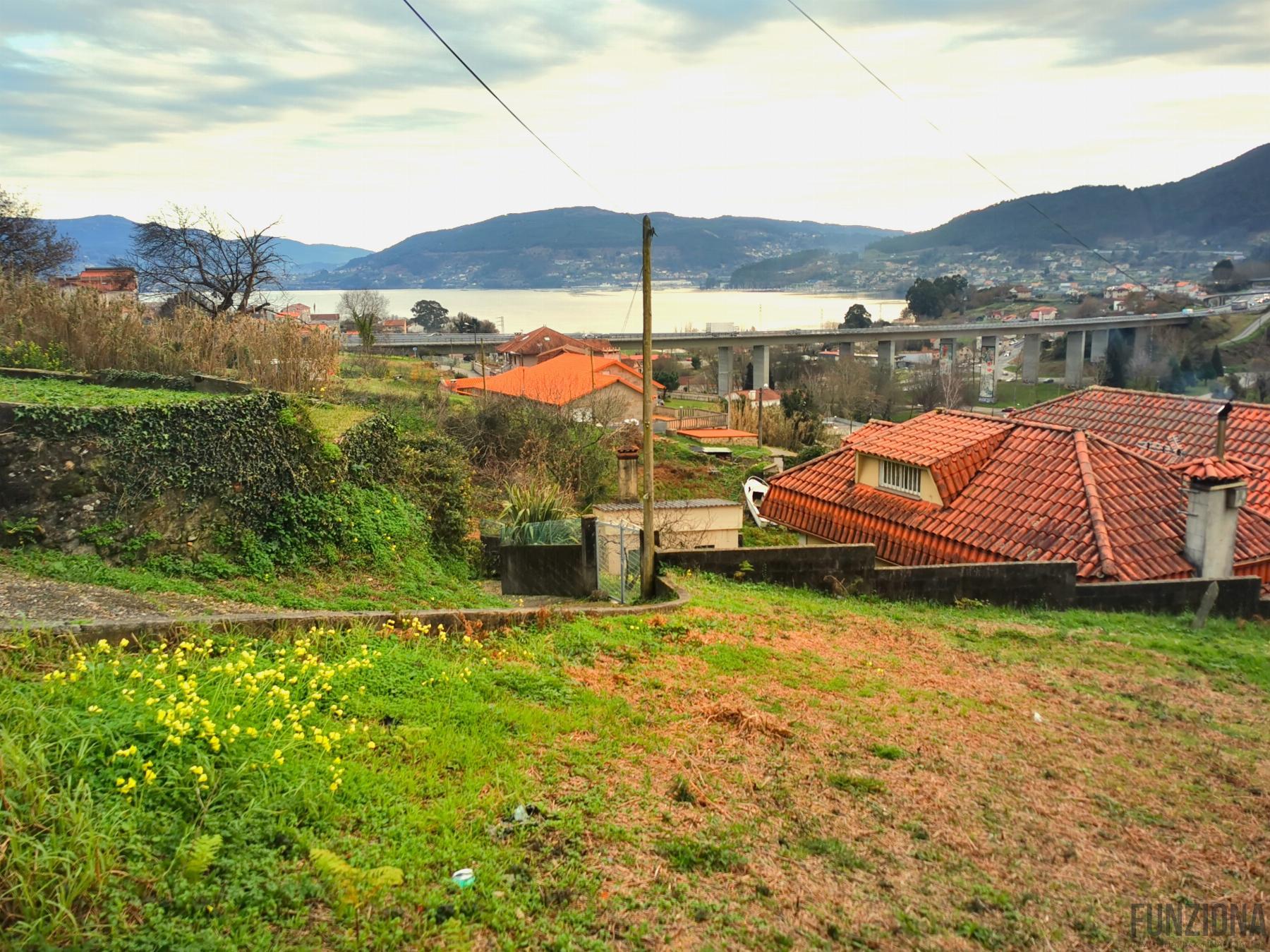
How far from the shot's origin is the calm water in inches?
4461

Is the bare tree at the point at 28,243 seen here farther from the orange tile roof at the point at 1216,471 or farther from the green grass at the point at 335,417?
the orange tile roof at the point at 1216,471

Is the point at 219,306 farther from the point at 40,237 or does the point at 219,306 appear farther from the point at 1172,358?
the point at 1172,358

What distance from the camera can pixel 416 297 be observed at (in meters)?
179

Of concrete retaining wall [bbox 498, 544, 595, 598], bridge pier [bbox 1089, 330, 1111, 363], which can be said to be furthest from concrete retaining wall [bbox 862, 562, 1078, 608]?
bridge pier [bbox 1089, 330, 1111, 363]

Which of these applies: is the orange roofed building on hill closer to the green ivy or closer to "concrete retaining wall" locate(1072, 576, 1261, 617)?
the green ivy

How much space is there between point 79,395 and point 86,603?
4.59m

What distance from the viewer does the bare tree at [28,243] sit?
94.2 ft

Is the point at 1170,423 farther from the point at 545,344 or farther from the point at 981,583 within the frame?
the point at 545,344

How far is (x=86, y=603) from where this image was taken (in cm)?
775

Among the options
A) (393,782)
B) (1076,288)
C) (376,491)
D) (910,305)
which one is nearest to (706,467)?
(376,491)

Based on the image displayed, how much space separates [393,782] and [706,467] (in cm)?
3035

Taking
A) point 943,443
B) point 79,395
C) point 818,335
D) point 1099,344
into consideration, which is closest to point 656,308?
point 818,335

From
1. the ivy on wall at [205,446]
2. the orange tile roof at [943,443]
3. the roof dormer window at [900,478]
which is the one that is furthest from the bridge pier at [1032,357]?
the ivy on wall at [205,446]

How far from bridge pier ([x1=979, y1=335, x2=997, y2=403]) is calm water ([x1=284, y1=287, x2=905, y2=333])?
56.5ft
